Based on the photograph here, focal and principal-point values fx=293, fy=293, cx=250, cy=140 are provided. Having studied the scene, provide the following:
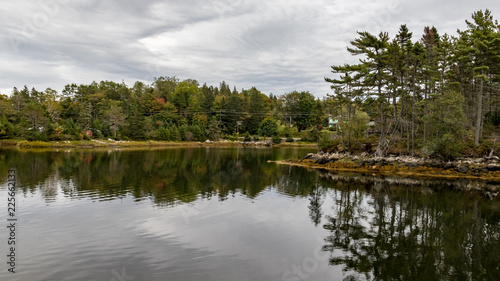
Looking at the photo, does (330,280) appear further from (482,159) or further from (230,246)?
(482,159)

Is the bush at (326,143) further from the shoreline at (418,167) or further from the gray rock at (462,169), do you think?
the gray rock at (462,169)

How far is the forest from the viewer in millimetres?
32156

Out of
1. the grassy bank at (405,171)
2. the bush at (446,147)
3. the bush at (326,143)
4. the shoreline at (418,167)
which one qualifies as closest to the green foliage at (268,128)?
the bush at (326,143)

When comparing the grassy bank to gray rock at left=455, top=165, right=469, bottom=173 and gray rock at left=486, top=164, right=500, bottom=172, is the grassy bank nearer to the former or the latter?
gray rock at left=455, top=165, right=469, bottom=173

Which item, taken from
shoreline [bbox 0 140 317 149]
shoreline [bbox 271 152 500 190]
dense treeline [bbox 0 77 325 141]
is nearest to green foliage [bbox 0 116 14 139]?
dense treeline [bbox 0 77 325 141]

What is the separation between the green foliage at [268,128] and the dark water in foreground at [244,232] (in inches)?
2650

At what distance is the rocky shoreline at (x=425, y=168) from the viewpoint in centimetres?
2858

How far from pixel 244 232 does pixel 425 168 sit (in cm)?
2708

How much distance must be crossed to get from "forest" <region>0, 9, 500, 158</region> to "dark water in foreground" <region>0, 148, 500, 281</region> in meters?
13.0

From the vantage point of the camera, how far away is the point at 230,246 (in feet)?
39.2

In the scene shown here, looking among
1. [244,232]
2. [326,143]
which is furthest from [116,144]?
[244,232]

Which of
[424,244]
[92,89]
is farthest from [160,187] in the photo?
[92,89]

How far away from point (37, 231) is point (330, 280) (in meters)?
12.2

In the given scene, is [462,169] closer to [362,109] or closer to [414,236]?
[362,109]
